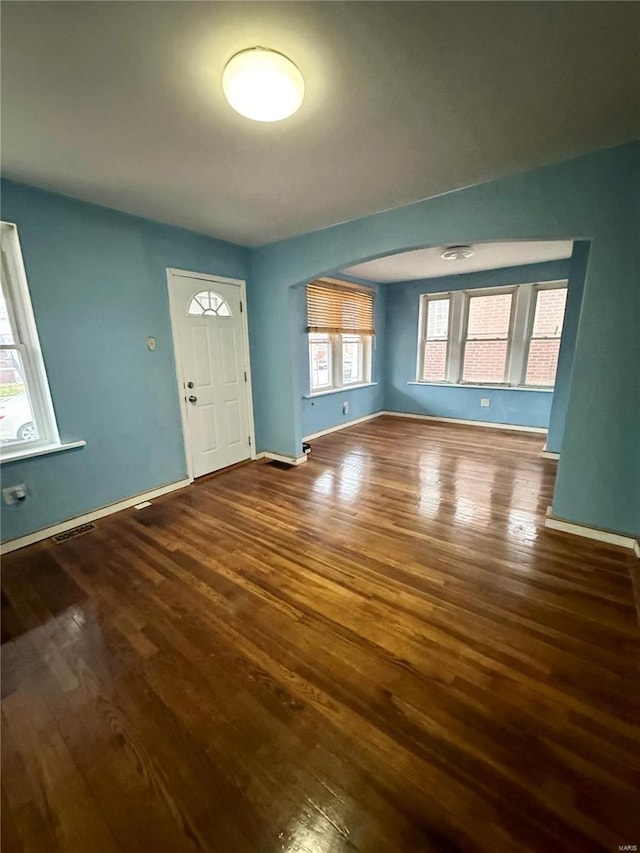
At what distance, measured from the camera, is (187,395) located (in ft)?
11.5

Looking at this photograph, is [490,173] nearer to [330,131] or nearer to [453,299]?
[330,131]

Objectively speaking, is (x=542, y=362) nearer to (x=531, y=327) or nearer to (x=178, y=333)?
(x=531, y=327)

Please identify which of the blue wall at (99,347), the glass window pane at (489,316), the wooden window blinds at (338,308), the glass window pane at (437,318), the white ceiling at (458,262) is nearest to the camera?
the blue wall at (99,347)

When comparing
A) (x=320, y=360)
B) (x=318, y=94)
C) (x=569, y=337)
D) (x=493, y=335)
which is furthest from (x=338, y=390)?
(x=318, y=94)

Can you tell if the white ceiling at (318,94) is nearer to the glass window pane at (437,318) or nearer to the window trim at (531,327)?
the window trim at (531,327)

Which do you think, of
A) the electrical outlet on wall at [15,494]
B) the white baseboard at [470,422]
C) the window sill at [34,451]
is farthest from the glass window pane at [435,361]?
the electrical outlet on wall at [15,494]

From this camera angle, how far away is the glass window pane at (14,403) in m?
2.42

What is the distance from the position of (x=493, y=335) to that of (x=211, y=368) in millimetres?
4511

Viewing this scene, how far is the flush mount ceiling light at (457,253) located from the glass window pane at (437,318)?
153 centimetres

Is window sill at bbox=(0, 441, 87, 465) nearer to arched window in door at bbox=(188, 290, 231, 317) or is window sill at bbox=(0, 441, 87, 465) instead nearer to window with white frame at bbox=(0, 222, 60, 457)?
window with white frame at bbox=(0, 222, 60, 457)

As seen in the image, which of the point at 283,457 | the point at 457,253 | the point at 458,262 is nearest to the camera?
the point at 457,253

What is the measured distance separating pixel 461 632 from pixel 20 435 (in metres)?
3.29

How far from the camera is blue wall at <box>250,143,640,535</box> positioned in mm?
2059

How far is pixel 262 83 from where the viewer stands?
135 centimetres
